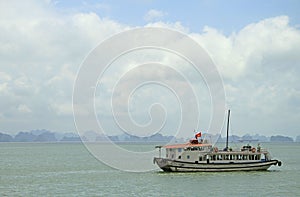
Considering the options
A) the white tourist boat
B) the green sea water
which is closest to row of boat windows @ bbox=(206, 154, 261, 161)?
the white tourist boat

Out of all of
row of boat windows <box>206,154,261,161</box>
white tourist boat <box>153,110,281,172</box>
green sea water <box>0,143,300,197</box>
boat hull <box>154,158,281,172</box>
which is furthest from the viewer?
row of boat windows <box>206,154,261,161</box>

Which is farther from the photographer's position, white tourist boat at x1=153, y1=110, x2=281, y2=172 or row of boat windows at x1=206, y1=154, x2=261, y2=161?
row of boat windows at x1=206, y1=154, x2=261, y2=161

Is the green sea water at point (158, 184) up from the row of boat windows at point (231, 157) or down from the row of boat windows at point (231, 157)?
down

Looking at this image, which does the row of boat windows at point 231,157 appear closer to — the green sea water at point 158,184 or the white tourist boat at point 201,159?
the white tourist boat at point 201,159

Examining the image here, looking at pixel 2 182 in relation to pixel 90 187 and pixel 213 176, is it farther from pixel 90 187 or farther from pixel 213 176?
pixel 213 176

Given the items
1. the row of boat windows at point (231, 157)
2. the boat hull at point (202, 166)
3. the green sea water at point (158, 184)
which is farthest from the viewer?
the row of boat windows at point (231, 157)

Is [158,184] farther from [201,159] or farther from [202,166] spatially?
[201,159]

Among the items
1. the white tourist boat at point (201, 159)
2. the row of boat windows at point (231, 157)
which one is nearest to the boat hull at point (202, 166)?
the white tourist boat at point (201, 159)

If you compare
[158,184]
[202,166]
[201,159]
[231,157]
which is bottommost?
[158,184]

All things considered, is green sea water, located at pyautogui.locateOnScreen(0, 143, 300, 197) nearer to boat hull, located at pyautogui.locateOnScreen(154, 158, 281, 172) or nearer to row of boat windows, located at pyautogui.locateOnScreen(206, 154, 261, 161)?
boat hull, located at pyautogui.locateOnScreen(154, 158, 281, 172)

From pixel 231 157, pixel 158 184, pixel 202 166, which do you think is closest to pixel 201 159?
pixel 202 166

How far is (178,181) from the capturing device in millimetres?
55438

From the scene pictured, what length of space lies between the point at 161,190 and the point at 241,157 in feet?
62.1

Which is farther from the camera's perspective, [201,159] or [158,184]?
[201,159]
